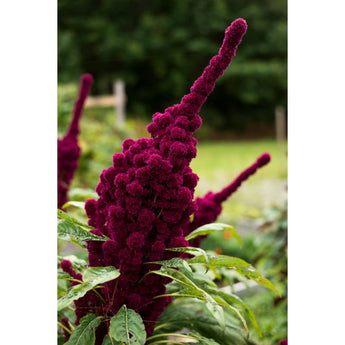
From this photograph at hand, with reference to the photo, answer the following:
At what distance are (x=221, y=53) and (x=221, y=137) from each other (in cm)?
1450

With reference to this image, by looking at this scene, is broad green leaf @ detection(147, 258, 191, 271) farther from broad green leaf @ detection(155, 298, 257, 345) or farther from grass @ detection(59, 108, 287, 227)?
grass @ detection(59, 108, 287, 227)

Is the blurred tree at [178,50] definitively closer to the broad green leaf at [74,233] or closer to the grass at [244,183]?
the grass at [244,183]

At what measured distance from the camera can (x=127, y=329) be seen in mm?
638

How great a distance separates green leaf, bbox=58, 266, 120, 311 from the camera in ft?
2.04

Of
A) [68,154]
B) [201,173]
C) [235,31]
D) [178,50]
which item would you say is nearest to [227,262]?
[235,31]

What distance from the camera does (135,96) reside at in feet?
47.0

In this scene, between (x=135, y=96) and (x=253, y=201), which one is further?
(x=135, y=96)

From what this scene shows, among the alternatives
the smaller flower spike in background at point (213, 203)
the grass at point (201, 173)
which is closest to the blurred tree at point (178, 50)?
the grass at point (201, 173)

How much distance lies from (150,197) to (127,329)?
18 cm

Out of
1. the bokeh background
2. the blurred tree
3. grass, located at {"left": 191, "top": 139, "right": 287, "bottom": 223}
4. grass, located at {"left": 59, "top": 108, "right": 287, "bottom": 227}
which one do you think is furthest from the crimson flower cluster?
the blurred tree

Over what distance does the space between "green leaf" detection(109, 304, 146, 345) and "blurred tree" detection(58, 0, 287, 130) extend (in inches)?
513
